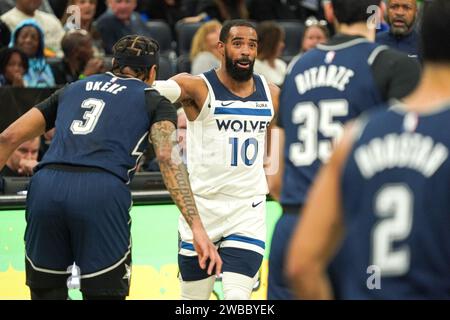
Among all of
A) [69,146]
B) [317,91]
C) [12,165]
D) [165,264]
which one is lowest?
[165,264]

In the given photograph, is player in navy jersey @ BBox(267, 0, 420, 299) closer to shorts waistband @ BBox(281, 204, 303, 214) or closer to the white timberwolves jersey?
shorts waistband @ BBox(281, 204, 303, 214)

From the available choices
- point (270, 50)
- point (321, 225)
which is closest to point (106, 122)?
point (321, 225)

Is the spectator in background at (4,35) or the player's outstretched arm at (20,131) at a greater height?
the spectator in background at (4,35)

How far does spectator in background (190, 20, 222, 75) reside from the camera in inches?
453

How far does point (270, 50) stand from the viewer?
473 inches

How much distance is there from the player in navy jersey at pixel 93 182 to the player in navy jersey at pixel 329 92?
114 centimetres

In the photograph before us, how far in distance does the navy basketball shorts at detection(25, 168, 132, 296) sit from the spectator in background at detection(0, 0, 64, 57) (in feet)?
18.8

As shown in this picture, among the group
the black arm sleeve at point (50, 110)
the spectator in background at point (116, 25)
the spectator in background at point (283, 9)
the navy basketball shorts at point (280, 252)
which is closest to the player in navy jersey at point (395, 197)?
the navy basketball shorts at point (280, 252)

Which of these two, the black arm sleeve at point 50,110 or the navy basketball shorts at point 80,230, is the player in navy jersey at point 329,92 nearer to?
the navy basketball shorts at point 80,230

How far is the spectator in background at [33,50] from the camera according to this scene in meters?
10.7

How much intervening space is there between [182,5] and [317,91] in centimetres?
961
